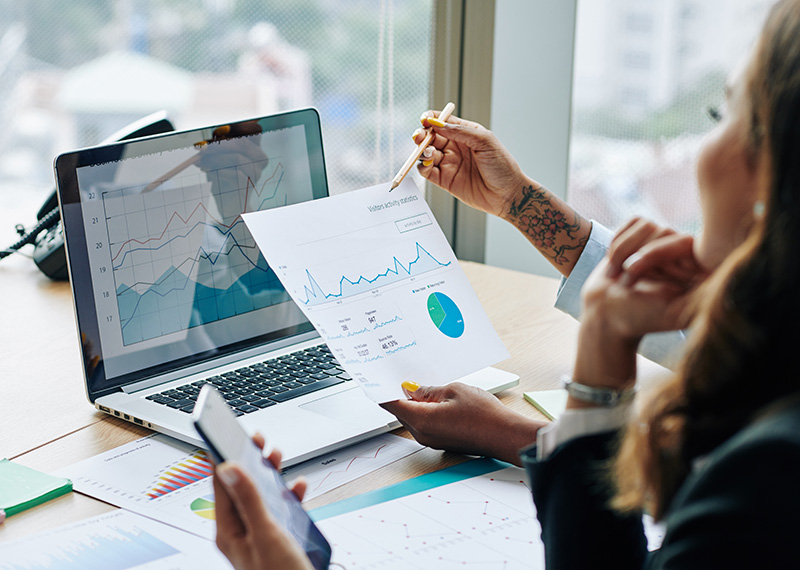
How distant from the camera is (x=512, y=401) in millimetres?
1023

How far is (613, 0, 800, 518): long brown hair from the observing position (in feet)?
1.54

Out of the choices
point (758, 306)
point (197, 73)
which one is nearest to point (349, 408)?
point (758, 306)

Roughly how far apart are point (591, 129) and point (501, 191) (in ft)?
2.72

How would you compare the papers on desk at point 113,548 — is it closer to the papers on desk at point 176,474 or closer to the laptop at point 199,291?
the papers on desk at point 176,474

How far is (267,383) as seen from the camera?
1002mm

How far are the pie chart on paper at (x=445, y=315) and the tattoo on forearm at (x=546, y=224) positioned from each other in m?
0.26

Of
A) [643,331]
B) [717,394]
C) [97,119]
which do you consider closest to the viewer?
[717,394]

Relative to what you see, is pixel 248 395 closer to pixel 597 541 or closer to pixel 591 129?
pixel 597 541

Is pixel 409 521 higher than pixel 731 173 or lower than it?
lower

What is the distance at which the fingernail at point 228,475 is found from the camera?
53 centimetres

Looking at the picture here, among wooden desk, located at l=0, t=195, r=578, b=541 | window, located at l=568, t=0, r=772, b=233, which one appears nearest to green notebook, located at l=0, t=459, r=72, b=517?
wooden desk, located at l=0, t=195, r=578, b=541

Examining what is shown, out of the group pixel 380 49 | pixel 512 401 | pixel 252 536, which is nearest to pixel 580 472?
pixel 252 536

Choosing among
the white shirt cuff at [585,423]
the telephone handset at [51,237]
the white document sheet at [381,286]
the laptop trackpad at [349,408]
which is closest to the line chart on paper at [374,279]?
the white document sheet at [381,286]

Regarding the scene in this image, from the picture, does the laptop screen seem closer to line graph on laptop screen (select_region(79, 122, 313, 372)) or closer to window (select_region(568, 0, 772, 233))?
line graph on laptop screen (select_region(79, 122, 313, 372))
